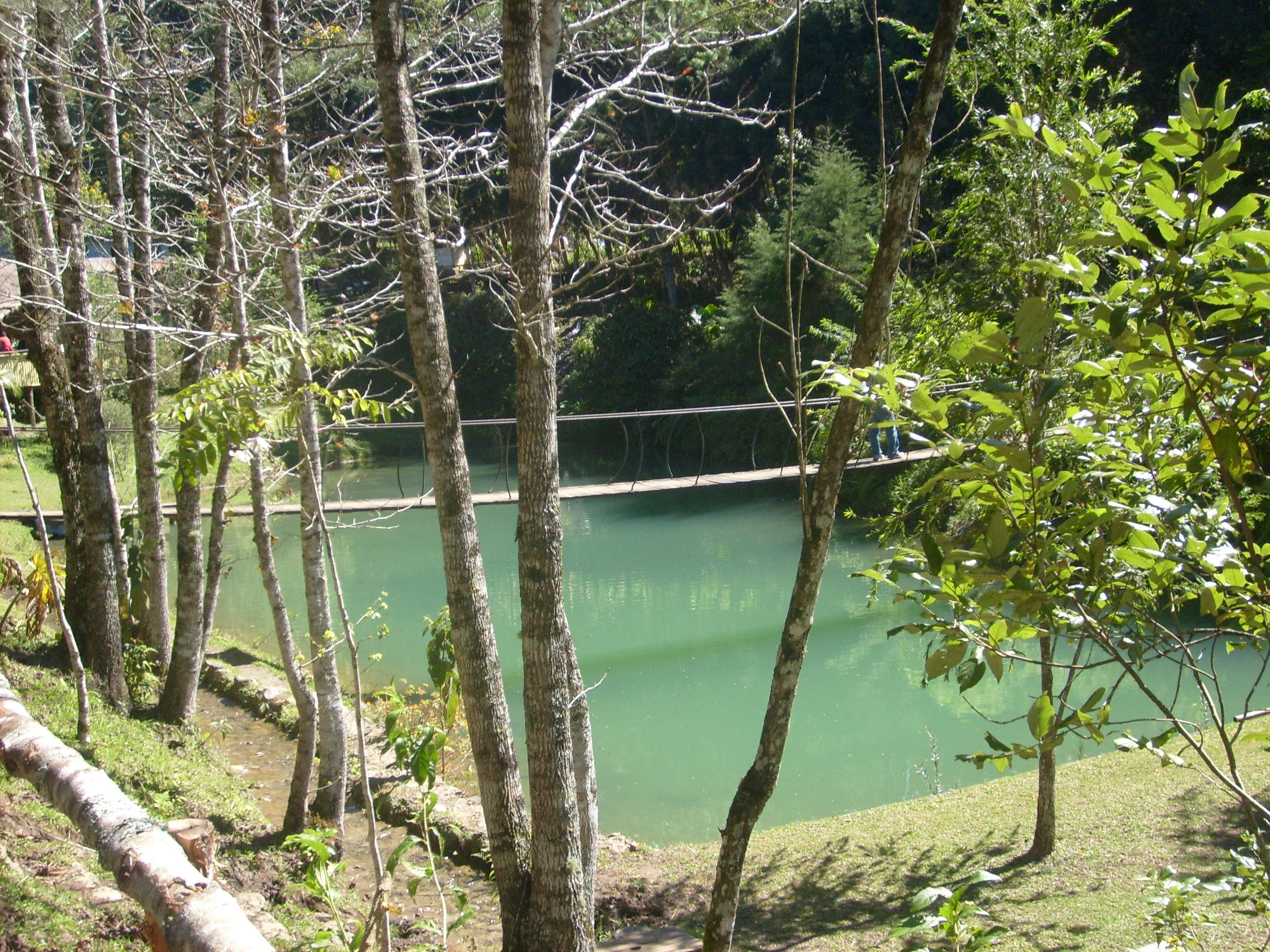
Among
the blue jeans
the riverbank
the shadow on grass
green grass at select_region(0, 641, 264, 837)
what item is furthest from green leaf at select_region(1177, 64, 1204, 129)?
the blue jeans

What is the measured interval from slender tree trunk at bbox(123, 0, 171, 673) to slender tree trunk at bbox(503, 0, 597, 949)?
5.98ft

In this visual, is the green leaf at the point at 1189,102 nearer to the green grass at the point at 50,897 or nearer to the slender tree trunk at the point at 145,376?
the green grass at the point at 50,897

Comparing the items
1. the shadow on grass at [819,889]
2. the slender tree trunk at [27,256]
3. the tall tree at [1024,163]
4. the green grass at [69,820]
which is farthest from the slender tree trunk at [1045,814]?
the slender tree trunk at [27,256]

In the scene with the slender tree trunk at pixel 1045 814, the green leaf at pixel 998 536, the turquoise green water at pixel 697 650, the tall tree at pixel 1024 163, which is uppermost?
the tall tree at pixel 1024 163

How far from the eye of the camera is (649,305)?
17.5m

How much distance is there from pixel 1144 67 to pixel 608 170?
956cm

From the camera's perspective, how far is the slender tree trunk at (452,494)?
8.13ft

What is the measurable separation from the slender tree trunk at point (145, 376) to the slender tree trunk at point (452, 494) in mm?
1407

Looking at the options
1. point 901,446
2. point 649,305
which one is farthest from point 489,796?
point 649,305

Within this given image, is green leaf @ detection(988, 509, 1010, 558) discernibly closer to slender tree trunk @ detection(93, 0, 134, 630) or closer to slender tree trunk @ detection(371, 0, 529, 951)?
slender tree trunk @ detection(371, 0, 529, 951)

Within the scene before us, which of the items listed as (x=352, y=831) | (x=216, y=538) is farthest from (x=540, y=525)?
(x=216, y=538)

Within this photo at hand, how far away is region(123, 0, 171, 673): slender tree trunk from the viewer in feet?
13.0

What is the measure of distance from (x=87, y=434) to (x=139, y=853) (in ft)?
11.0

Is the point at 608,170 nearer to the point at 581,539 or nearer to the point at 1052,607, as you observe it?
the point at 1052,607
